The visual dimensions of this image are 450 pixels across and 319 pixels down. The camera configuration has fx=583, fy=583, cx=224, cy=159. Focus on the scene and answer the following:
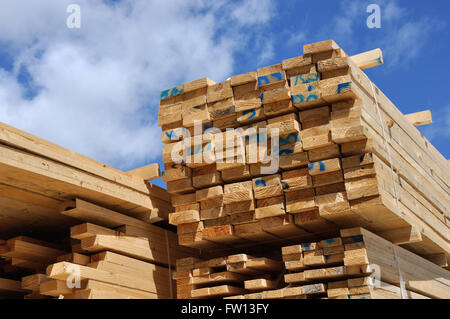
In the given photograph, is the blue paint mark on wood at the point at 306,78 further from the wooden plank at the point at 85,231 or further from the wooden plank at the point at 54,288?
the wooden plank at the point at 54,288

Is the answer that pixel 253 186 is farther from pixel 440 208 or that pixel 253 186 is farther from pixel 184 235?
pixel 440 208

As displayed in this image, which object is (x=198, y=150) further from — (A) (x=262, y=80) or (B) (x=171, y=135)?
(A) (x=262, y=80)

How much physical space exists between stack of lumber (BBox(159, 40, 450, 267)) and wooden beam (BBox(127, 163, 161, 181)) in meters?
0.33

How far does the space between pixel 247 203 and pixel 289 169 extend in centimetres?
45

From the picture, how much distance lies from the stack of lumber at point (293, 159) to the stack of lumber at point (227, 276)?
209 mm

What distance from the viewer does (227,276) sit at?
482cm

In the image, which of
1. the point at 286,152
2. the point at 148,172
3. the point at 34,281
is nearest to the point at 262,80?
the point at 286,152

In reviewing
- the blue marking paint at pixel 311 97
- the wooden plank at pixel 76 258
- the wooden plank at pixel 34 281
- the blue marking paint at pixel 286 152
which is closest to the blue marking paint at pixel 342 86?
the blue marking paint at pixel 311 97

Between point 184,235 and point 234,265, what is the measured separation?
0.58 meters

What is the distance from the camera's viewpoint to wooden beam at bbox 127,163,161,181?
556cm

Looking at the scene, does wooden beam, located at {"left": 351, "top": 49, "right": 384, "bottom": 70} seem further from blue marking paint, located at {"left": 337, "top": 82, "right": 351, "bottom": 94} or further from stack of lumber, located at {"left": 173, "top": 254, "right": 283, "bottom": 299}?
stack of lumber, located at {"left": 173, "top": 254, "right": 283, "bottom": 299}
